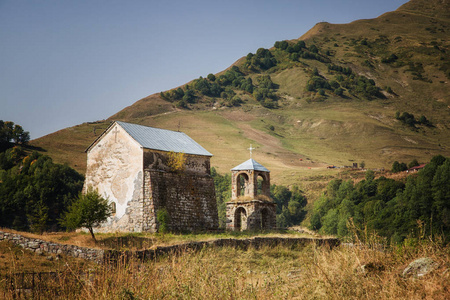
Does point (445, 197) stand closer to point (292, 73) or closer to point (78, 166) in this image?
point (78, 166)

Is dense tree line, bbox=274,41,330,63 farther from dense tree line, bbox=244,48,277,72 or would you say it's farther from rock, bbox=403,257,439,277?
rock, bbox=403,257,439,277

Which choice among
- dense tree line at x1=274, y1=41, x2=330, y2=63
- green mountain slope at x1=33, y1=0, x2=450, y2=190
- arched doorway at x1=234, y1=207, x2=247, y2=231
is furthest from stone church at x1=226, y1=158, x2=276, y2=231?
dense tree line at x1=274, y1=41, x2=330, y2=63

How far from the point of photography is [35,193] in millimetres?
44000

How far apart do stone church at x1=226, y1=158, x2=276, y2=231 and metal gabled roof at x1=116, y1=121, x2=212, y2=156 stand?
15.8 ft

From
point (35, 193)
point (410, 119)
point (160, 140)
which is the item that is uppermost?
point (410, 119)

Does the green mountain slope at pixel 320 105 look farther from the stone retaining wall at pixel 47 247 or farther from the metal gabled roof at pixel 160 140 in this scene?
the stone retaining wall at pixel 47 247

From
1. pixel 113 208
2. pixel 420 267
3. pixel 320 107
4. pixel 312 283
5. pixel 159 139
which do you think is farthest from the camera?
pixel 320 107

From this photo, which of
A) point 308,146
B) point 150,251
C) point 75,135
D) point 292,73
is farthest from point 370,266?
point 292,73

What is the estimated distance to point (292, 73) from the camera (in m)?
146

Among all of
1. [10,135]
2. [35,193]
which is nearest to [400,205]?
[35,193]

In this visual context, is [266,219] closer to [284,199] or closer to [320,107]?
[284,199]

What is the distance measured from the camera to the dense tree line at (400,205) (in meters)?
38.7

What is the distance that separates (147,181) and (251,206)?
969 cm

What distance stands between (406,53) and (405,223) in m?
125
